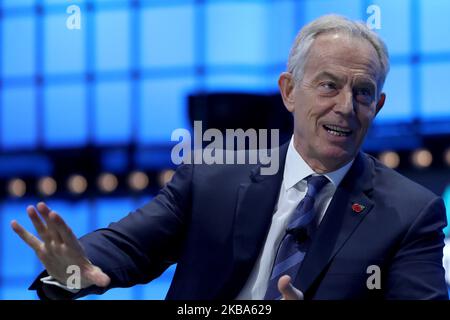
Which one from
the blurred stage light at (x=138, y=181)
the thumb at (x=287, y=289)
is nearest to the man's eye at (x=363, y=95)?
the thumb at (x=287, y=289)

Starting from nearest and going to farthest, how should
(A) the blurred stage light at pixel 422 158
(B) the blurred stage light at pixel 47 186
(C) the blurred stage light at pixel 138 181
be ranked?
(A) the blurred stage light at pixel 422 158 → (C) the blurred stage light at pixel 138 181 → (B) the blurred stage light at pixel 47 186

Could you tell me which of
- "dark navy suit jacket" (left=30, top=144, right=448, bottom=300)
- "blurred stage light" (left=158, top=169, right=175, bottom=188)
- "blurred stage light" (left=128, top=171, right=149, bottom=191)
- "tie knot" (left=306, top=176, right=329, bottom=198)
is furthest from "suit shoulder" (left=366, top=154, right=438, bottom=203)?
"blurred stage light" (left=128, top=171, right=149, bottom=191)

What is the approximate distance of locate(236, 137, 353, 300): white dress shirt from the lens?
6.35 feet

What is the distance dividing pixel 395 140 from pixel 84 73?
416 cm

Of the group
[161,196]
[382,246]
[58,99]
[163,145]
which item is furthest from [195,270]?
[58,99]

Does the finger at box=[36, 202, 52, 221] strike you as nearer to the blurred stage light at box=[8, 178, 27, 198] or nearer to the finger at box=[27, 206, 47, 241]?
the finger at box=[27, 206, 47, 241]

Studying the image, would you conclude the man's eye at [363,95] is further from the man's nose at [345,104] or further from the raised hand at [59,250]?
the raised hand at [59,250]

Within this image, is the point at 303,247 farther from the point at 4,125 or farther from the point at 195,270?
the point at 4,125

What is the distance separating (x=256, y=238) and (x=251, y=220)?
0.17ft

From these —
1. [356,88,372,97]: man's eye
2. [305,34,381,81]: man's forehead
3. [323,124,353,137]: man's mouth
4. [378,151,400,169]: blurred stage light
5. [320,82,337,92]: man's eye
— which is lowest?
[378,151,400,169]: blurred stage light

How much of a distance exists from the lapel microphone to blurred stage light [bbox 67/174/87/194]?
8892 mm

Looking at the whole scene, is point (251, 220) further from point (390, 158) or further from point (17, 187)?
point (17, 187)

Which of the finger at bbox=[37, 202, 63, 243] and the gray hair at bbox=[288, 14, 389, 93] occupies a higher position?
the gray hair at bbox=[288, 14, 389, 93]

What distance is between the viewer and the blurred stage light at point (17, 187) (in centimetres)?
1088
